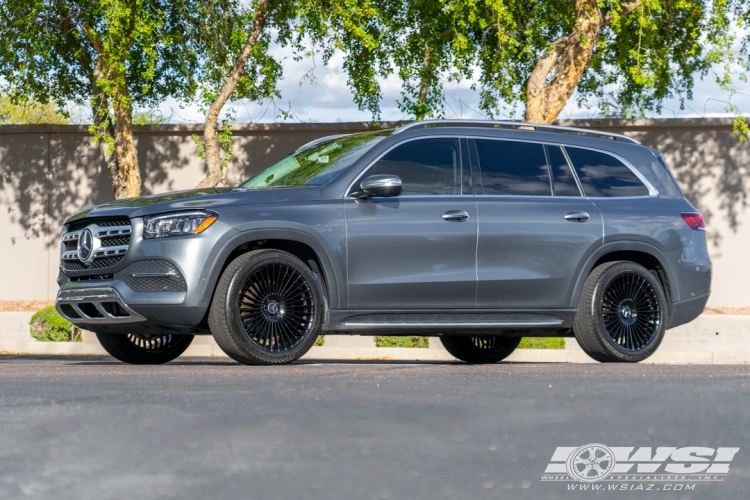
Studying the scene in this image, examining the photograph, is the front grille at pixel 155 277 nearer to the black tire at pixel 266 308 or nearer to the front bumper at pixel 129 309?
the front bumper at pixel 129 309

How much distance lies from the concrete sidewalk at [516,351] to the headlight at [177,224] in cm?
574

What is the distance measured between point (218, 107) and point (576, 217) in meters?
10.2

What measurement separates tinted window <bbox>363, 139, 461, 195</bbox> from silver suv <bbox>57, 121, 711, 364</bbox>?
0.04 ft

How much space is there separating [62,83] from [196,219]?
43.9 feet

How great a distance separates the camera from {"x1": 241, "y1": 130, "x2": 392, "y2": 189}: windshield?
909cm

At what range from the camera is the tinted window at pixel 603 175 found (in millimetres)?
9938

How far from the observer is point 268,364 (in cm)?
831

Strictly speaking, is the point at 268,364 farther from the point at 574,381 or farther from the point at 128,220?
the point at 574,381

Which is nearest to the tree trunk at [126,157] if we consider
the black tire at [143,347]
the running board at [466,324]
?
the black tire at [143,347]

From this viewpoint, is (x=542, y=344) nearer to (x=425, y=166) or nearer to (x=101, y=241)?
(x=425, y=166)

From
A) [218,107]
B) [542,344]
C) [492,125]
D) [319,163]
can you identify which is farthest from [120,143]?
[492,125]

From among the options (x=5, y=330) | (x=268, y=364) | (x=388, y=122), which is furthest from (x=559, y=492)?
(x=388, y=122)

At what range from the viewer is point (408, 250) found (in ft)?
29.0

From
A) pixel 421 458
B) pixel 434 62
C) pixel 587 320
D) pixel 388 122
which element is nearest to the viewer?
pixel 421 458
